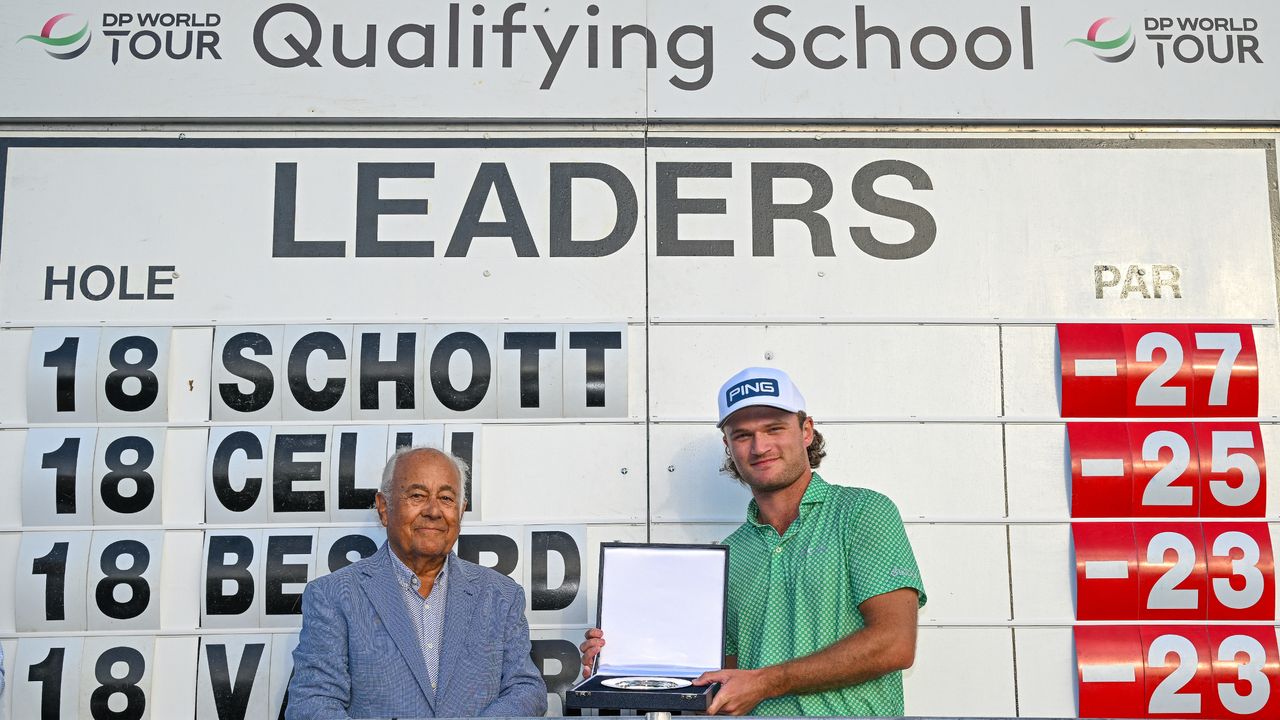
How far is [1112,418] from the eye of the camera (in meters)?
4.25

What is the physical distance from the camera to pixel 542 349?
13.9 ft

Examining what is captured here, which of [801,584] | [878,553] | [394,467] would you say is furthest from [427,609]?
[878,553]

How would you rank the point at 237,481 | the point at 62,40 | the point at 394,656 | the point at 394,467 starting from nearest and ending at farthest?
1. the point at 394,656
2. the point at 394,467
3. the point at 237,481
4. the point at 62,40

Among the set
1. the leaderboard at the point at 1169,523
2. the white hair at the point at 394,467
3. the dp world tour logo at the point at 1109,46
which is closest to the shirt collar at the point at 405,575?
the white hair at the point at 394,467

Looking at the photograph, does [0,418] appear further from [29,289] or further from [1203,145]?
[1203,145]

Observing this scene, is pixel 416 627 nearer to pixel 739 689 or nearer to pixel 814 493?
pixel 739 689

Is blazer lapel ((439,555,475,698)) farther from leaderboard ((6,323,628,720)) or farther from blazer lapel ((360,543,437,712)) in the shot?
leaderboard ((6,323,628,720))

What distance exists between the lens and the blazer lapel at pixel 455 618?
355cm

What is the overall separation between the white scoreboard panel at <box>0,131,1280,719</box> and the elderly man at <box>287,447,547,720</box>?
422 mm

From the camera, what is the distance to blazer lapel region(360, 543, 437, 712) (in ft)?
11.5

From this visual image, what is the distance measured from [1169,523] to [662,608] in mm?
1883

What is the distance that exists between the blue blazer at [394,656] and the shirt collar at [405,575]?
18 mm

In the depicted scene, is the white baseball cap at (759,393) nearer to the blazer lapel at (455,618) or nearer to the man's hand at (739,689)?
the man's hand at (739,689)

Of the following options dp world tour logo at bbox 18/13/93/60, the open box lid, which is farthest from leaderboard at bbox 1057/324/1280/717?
dp world tour logo at bbox 18/13/93/60
